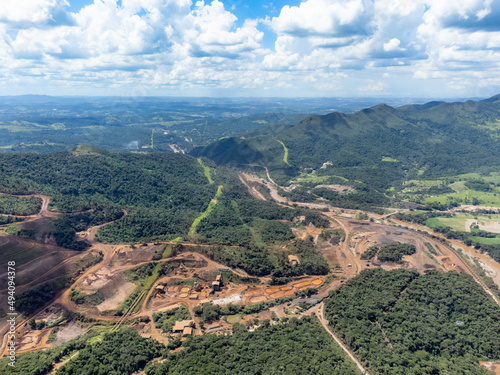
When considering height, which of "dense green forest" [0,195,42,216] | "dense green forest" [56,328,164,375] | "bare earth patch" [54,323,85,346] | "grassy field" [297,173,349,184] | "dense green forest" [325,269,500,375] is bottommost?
"bare earth patch" [54,323,85,346]

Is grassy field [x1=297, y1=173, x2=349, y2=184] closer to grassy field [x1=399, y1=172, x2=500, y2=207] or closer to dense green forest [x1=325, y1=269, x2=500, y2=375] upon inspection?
grassy field [x1=399, y1=172, x2=500, y2=207]

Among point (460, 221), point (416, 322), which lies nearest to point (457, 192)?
point (460, 221)

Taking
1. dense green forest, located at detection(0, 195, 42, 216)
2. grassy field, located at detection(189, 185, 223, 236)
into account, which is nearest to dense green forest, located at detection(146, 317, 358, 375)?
grassy field, located at detection(189, 185, 223, 236)

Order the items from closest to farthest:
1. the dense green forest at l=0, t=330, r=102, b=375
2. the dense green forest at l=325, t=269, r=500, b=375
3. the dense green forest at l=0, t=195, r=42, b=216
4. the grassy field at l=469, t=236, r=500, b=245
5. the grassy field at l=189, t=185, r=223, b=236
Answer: the dense green forest at l=0, t=330, r=102, b=375 < the dense green forest at l=325, t=269, r=500, b=375 < the dense green forest at l=0, t=195, r=42, b=216 < the grassy field at l=469, t=236, r=500, b=245 < the grassy field at l=189, t=185, r=223, b=236

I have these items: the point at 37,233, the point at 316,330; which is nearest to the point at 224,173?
the point at 37,233

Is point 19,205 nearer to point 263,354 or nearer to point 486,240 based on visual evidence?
point 263,354

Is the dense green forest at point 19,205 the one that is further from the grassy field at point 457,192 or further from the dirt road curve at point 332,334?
the grassy field at point 457,192

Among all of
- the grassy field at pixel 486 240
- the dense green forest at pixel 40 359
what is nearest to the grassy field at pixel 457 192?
the grassy field at pixel 486 240
